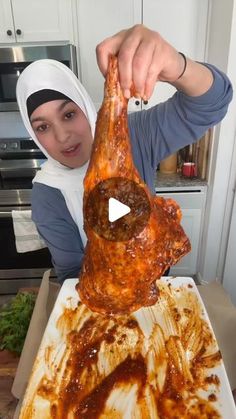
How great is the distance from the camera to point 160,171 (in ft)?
6.82

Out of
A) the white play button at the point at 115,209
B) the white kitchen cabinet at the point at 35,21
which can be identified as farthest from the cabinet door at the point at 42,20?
the white play button at the point at 115,209

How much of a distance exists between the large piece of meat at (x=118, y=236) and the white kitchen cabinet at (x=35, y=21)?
1.66 meters

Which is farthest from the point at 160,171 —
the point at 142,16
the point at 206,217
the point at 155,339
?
the point at 155,339

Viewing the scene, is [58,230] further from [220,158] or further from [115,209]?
[220,158]

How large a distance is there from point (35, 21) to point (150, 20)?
69cm

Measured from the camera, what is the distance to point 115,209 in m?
0.46

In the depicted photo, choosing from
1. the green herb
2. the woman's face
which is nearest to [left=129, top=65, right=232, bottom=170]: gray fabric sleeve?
the woman's face

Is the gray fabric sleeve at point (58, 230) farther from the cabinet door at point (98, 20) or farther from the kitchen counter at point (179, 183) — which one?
the cabinet door at point (98, 20)

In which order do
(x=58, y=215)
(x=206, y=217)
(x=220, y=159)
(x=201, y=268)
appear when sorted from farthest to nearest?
(x=201, y=268), (x=206, y=217), (x=220, y=159), (x=58, y=215)

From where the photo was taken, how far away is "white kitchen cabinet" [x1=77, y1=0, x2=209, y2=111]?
1722 millimetres

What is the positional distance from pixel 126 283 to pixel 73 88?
0.53 meters

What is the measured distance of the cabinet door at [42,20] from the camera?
1723 millimetres

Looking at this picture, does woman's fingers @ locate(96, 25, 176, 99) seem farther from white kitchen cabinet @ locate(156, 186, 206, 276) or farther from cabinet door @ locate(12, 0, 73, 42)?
cabinet door @ locate(12, 0, 73, 42)

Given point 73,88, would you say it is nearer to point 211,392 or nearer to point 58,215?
point 58,215
